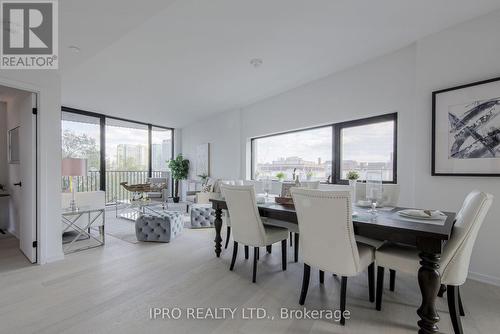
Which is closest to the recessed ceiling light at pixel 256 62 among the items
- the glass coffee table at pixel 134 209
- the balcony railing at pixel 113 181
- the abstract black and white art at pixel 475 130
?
the abstract black and white art at pixel 475 130

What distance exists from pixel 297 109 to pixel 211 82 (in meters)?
1.73

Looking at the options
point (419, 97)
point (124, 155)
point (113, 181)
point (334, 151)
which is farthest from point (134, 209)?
point (419, 97)

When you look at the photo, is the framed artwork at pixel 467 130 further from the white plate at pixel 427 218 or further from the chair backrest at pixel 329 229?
the chair backrest at pixel 329 229

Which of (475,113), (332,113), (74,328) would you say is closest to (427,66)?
(475,113)

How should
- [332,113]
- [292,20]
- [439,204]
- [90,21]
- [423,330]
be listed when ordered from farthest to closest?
1. [332,113]
2. [439,204]
3. [292,20]
4. [90,21]
5. [423,330]

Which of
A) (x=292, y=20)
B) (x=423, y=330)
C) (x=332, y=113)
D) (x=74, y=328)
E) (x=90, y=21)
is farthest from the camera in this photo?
(x=332, y=113)

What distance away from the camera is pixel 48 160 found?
2.67 meters

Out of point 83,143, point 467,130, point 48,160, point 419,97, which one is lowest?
point 48,160

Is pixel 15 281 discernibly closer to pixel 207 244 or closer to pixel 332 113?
pixel 207 244

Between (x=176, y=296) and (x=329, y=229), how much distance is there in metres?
1.47

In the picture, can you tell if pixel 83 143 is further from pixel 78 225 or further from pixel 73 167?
pixel 78 225

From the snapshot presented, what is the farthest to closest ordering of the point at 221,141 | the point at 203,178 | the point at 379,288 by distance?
the point at 203,178 < the point at 221,141 < the point at 379,288

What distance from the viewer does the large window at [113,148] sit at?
214 inches

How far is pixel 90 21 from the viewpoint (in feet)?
6.24
